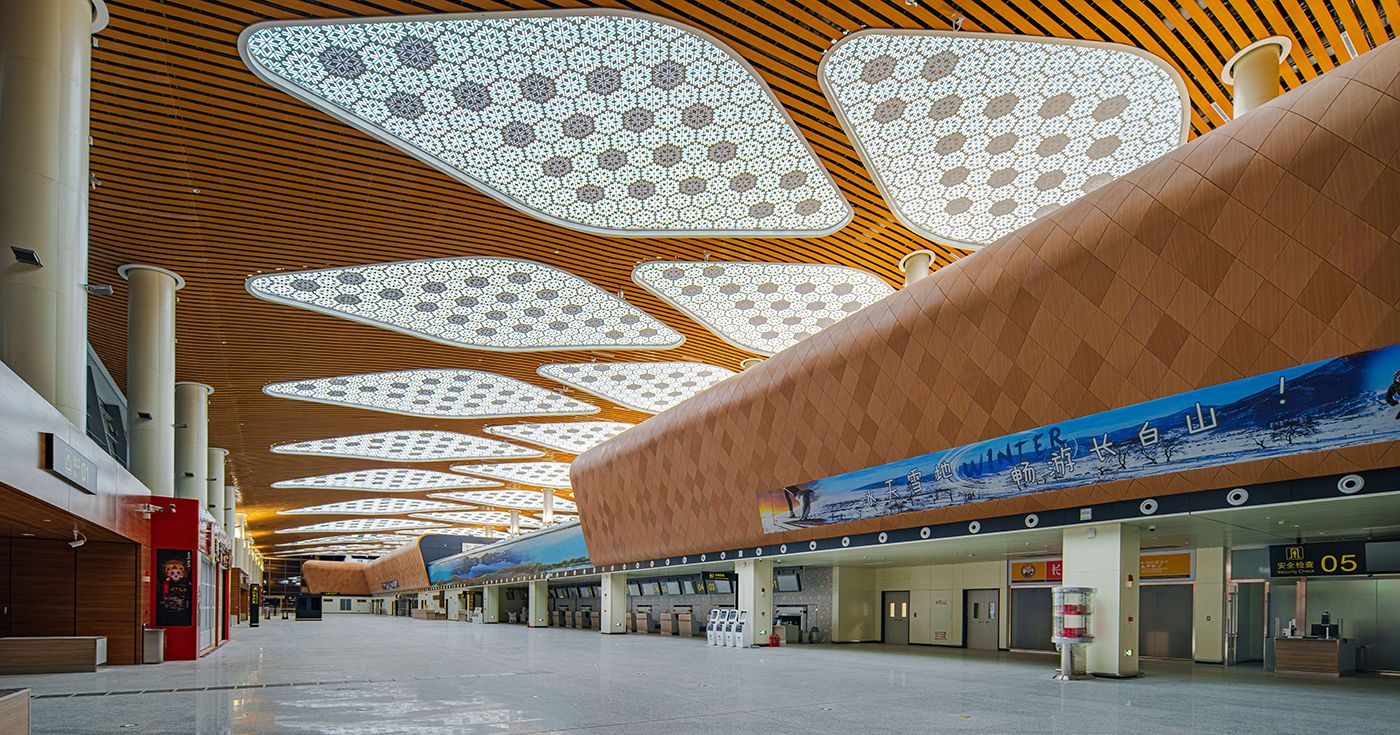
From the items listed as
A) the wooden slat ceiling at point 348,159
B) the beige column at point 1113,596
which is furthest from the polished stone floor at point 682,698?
the wooden slat ceiling at point 348,159

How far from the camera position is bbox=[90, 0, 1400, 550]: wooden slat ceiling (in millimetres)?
11438

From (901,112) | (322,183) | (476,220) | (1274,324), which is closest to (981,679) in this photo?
(1274,324)

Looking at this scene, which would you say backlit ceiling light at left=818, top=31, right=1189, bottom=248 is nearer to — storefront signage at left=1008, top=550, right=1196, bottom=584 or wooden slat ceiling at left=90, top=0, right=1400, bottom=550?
wooden slat ceiling at left=90, top=0, right=1400, bottom=550

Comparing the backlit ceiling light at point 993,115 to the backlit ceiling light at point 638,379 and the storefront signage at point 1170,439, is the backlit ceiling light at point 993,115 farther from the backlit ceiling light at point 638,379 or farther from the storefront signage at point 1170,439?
the backlit ceiling light at point 638,379

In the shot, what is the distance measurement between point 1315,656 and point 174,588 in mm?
22003

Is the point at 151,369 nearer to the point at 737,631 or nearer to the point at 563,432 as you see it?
the point at 737,631

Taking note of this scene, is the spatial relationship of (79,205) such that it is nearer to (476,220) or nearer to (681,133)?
(476,220)

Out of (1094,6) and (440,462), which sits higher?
(1094,6)

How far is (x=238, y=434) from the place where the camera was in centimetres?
3650

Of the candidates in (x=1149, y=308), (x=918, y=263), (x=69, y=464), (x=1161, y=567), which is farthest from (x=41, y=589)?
(x=1161, y=567)

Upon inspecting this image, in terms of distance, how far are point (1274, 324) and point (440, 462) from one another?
40.9 meters

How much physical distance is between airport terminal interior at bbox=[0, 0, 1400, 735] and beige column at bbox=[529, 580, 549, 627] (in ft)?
78.8

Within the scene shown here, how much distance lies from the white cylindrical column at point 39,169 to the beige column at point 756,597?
17519mm

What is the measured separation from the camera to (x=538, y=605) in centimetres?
4900
